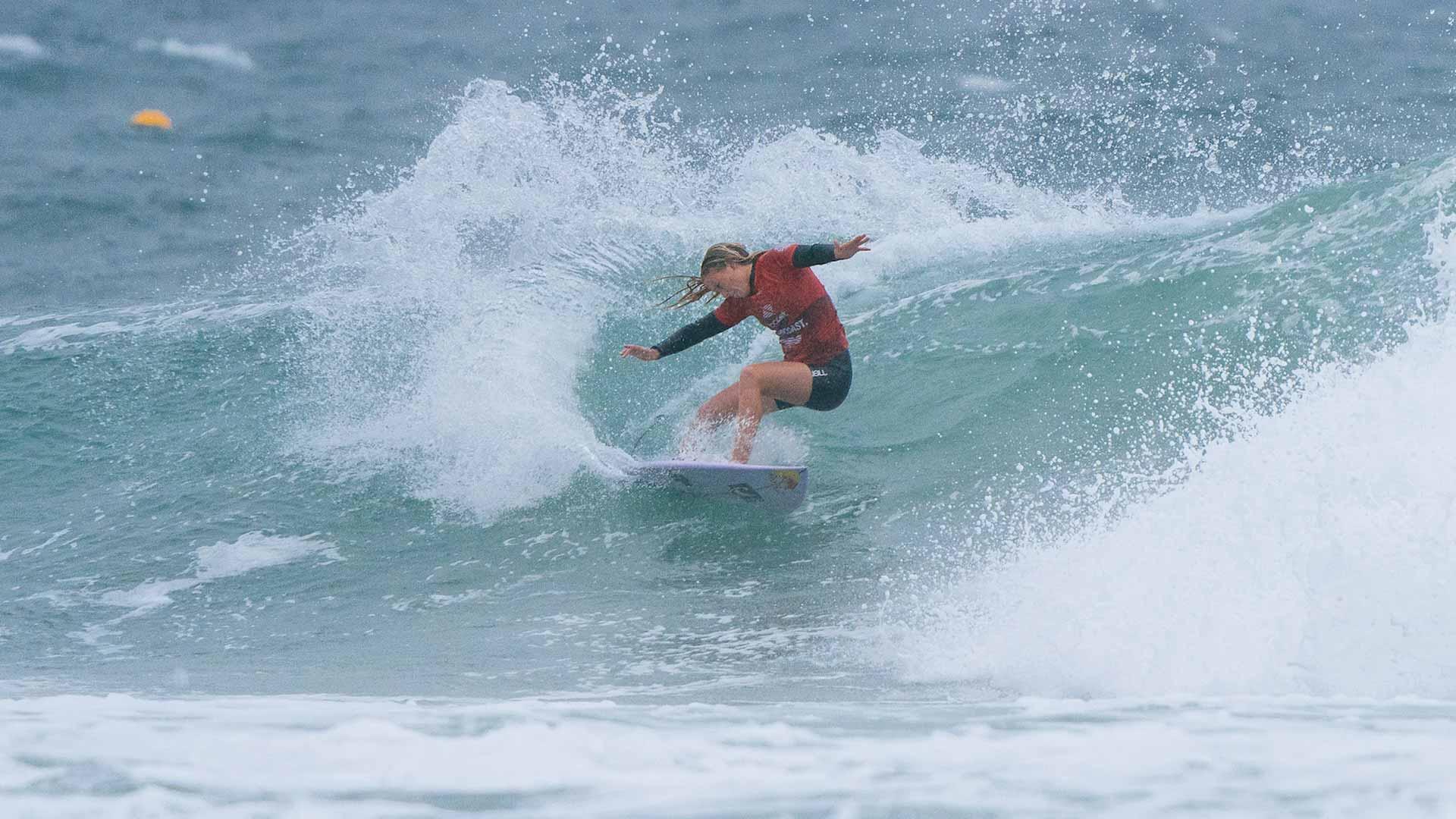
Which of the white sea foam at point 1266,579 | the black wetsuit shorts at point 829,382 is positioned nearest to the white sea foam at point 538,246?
the black wetsuit shorts at point 829,382

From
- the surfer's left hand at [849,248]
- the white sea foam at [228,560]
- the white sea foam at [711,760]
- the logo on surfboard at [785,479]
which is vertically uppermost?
the surfer's left hand at [849,248]

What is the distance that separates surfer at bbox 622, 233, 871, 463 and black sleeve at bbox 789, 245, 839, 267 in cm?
2

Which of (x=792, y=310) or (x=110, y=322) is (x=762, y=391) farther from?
(x=110, y=322)

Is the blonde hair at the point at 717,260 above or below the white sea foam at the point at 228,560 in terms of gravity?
above

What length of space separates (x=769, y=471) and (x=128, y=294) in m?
11.2

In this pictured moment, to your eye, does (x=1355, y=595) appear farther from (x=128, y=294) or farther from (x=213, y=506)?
(x=128, y=294)

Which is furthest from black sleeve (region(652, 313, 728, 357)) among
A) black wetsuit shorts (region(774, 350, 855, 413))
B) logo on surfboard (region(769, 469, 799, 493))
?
logo on surfboard (region(769, 469, 799, 493))

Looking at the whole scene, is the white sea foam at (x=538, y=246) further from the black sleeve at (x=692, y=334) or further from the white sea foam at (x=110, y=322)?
the white sea foam at (x=110, y=322)

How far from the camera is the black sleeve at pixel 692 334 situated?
682 cm

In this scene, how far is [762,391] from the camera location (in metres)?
6.63

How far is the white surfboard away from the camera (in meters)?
6.30

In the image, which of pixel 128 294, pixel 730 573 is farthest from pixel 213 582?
pixel 128 294

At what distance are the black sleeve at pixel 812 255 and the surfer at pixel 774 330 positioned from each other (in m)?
0.02

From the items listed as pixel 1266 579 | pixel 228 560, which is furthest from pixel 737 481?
pixel 1266 579
